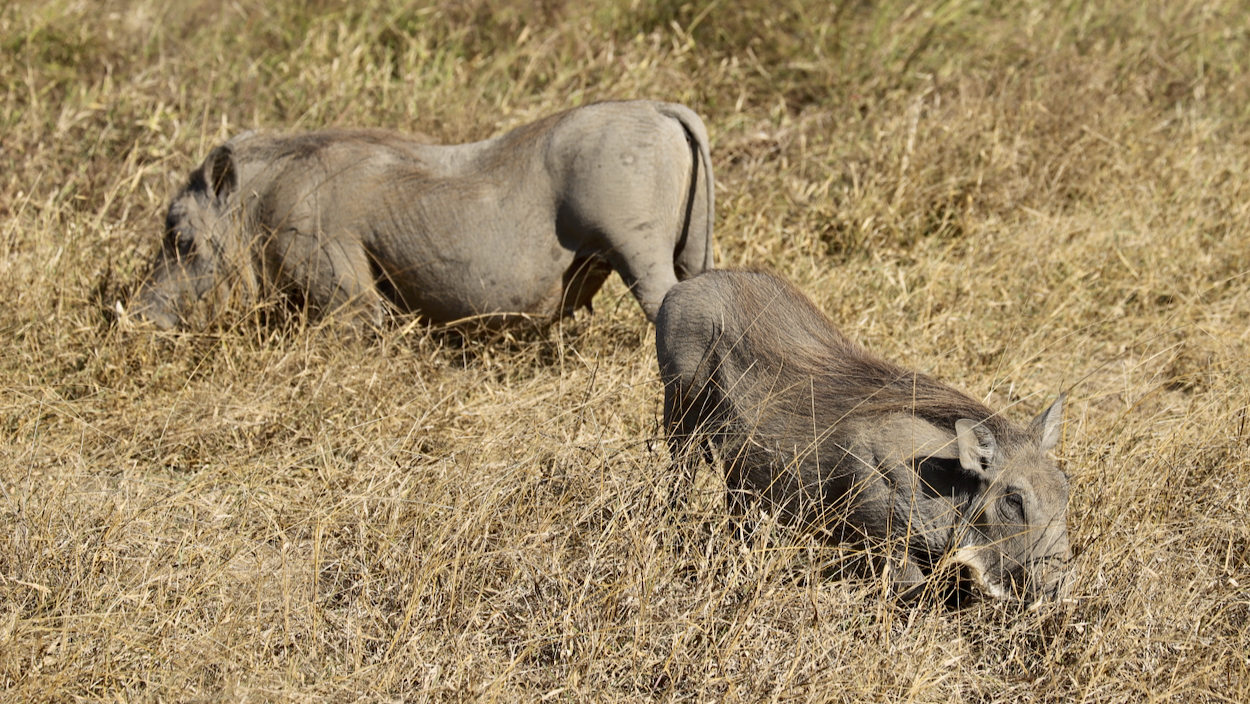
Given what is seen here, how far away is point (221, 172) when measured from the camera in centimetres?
445

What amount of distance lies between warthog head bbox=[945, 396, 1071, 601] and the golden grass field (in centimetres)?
8

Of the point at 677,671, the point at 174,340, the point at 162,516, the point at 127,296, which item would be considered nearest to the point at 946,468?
the point at 677,671

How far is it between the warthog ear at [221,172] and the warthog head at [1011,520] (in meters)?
2.97

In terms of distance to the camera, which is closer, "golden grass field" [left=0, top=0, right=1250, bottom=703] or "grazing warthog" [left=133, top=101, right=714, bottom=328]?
"golden grass field" [left=0, top=0, right=1250, bottom=703]

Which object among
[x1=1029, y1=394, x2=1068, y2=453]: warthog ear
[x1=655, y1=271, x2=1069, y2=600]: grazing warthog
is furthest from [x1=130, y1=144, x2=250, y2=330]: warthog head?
[x1=1029, y1=394, x2=1068, y2=453]: warthog ear

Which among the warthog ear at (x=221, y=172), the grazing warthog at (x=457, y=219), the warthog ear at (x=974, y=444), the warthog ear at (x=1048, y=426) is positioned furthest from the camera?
the warthog ear at (x=221, y=172)

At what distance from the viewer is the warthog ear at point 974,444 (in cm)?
276

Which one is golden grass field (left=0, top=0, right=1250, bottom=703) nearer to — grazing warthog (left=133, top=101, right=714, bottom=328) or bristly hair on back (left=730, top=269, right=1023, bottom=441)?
grazing warthog (left=133, top=101, right=714, bottom=328)

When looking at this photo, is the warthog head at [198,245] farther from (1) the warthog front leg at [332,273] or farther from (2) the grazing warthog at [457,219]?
(1) the warthog front leg at [332,273]

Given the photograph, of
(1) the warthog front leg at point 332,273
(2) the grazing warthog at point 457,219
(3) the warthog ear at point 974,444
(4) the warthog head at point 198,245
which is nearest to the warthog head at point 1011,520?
(3) the warthog ear at point 974,444

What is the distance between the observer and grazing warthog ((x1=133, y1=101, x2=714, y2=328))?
414 centimetres

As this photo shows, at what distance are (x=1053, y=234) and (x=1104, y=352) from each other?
2.95 feet

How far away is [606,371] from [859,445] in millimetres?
1394

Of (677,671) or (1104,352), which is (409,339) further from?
(1104,352)
